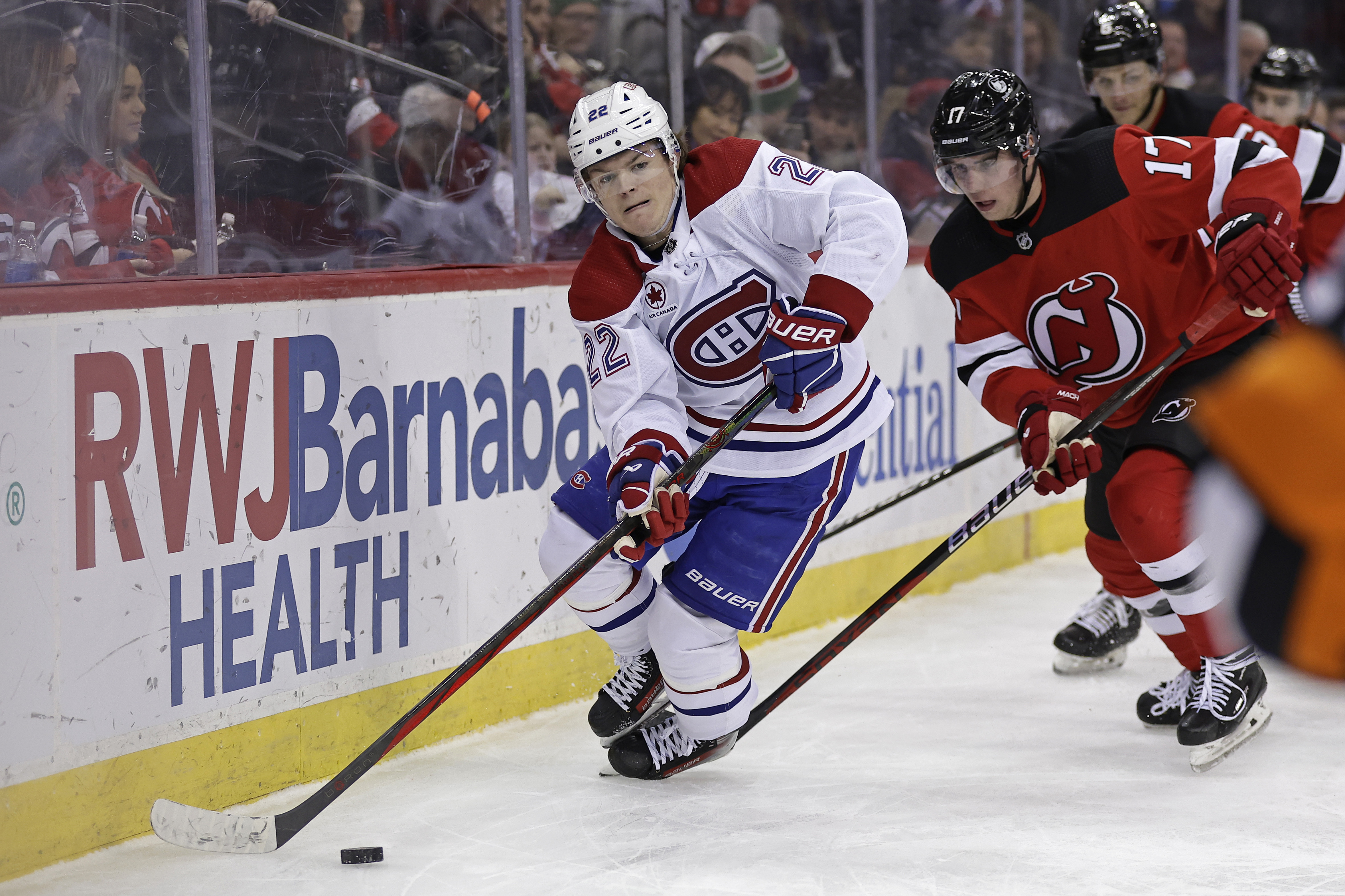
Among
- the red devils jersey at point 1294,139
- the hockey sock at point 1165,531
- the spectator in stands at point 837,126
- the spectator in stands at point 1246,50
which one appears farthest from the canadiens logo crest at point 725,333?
the spectator in stands at point 1246,50

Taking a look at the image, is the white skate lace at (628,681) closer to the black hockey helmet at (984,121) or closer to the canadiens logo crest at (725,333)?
the canadiens logo crest at (725,333)

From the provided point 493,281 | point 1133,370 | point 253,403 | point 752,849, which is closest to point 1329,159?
point 1133,370

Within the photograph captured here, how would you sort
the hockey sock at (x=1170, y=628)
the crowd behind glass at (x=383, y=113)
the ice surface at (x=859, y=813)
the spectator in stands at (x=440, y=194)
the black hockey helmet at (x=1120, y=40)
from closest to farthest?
1. the ice surface at (x=859, y=813)
2. the crowd behind glass at (x=383, y=113)
3. the hockey sock at (x=1170, y=628)
4. the spectator in stands at (x=440, y=194)
5. the black hockey helmet at (x=1120, y=40)

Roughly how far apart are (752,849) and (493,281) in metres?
1.30

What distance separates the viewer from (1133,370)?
2.64 metres

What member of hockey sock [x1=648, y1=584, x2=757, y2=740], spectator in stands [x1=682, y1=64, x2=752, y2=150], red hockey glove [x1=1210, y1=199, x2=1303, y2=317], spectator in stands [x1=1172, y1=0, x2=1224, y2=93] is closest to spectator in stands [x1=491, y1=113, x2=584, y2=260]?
spectator in stands [x1=682, y1=64, x2=752, y2=150]

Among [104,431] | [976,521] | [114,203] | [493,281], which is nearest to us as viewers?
[104,431]

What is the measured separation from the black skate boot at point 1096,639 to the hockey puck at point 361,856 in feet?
5.70

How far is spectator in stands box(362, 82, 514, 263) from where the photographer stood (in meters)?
2.94

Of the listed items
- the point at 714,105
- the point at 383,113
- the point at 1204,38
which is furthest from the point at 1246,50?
the point at 383,113

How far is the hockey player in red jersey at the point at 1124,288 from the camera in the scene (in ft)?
7.97

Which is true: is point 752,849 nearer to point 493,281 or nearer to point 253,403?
point 253,403

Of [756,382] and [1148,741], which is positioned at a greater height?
[756,382]

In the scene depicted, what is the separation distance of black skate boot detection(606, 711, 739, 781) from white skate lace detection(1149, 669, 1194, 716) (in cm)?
87
